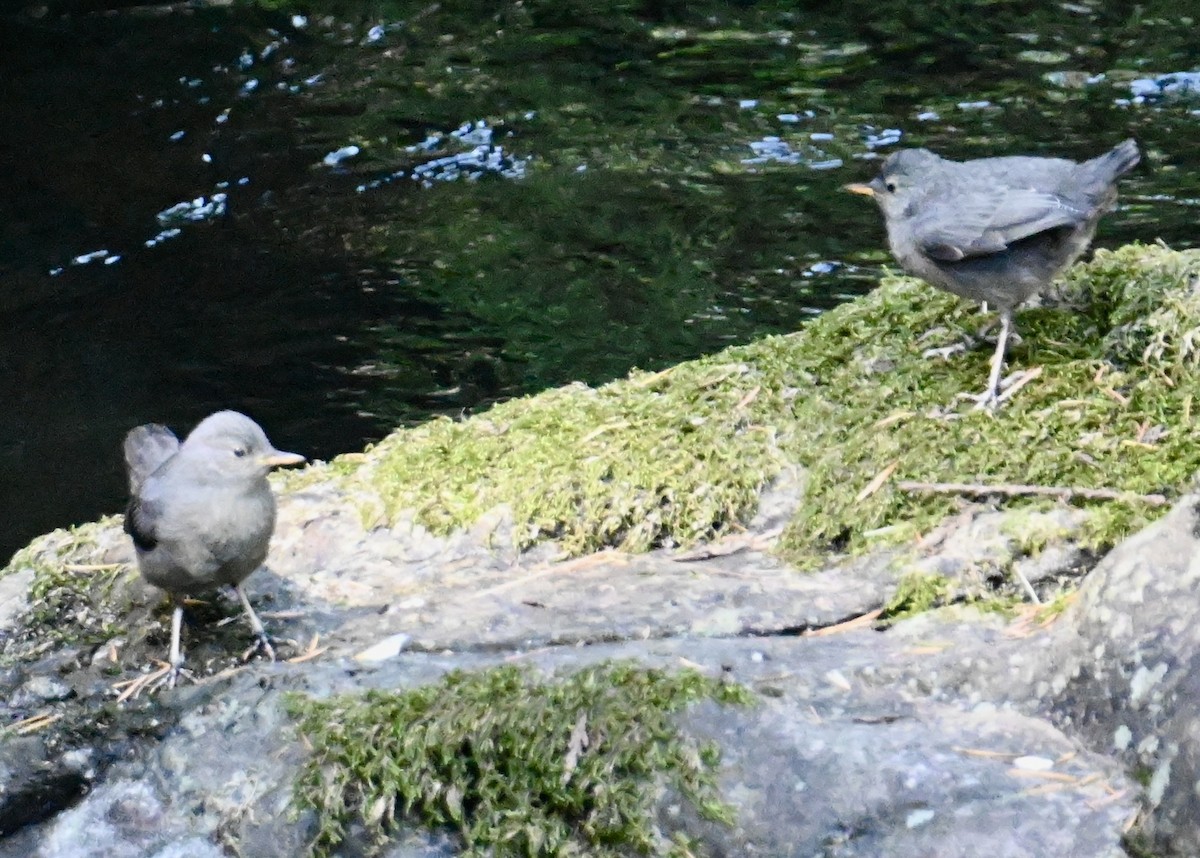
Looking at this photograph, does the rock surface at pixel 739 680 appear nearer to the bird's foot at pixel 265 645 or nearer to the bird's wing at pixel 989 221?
the bird's foot at pixel 265 645

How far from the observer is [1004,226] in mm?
4188

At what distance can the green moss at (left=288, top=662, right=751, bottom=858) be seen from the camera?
2.88m

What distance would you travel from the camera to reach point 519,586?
12.5 feet

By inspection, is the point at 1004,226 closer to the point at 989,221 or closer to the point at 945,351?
the point at 989,221

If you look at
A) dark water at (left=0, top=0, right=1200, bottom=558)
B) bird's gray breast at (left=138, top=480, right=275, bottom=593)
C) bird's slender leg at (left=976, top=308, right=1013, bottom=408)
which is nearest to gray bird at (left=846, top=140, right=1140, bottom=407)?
bird's slender leg at (left=976, top=308, right=1013, bottom=408)

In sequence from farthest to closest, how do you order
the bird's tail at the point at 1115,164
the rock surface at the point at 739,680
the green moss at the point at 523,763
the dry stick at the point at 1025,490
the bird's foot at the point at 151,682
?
the bird's tail at the point at 1115,164 < the dry stick at the point at 1025,490 < the bird's foot at the point at 151,682 < the green moss at the point at 523,763 < the rock surface at the point at 739,680

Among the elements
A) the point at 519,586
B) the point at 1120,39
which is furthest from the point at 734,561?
the point at 1120,39

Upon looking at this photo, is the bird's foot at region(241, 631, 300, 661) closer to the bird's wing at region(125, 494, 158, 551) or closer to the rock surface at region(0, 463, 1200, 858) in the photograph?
the rock surface at region(0, 463, 1200, 858)

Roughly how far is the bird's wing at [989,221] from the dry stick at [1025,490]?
30.7 inches

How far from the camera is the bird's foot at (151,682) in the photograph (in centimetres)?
343

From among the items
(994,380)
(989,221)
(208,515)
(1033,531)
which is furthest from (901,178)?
(208,515)

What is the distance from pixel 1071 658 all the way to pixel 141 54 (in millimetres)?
10359

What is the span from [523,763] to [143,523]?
4.61 feet

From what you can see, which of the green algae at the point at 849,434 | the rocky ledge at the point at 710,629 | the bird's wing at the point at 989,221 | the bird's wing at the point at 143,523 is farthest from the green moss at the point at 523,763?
the bird's wing at the point at 989,221
